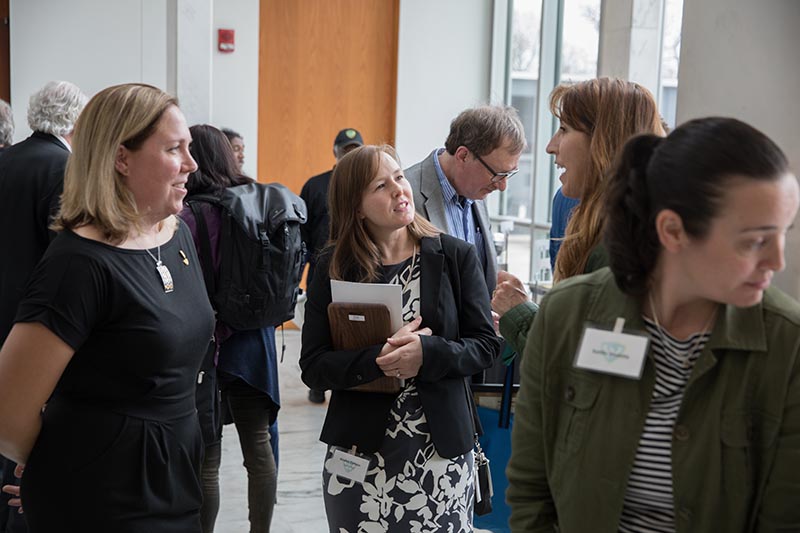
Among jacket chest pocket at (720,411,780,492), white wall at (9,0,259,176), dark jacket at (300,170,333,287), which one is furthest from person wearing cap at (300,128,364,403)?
jacket chest pocket at (720,411,780,492)

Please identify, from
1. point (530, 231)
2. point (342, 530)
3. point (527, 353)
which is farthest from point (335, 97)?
point (527, 353)

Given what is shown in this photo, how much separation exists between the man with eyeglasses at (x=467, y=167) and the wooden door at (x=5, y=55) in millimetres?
5880

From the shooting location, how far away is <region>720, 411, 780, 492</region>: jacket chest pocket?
144cm

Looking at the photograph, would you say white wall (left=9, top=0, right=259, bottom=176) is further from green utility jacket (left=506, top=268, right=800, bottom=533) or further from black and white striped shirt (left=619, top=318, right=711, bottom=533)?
black and white striped shirt (left=619, top=318, right=711, bottom=533)

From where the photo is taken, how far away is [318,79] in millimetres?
9133

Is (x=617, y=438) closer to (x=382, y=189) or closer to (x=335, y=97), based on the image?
(x=382, y=189)

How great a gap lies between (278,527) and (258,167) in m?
5.29

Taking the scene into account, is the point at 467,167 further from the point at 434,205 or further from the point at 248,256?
the point at 248,256

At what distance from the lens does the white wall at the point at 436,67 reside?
930 centimetres

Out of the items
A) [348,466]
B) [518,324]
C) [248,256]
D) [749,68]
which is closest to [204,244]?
[248,256]

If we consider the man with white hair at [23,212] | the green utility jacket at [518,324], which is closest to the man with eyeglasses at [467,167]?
the green utility jacket at [518,324]

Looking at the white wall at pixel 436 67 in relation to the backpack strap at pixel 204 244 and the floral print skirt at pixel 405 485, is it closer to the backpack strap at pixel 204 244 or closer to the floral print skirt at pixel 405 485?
the backpack strap at pixel 204 244

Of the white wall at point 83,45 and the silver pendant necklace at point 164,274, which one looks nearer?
the silver pendant necklace at point 164,274

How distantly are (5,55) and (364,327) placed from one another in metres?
6.80
